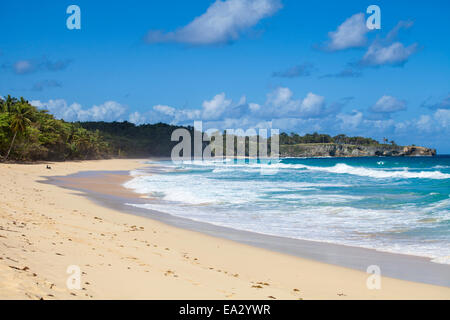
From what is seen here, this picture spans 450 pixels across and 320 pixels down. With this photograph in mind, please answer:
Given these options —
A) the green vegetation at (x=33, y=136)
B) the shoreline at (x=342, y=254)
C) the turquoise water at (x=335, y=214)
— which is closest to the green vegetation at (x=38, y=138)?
the green vegetation at (x=33, y=136)

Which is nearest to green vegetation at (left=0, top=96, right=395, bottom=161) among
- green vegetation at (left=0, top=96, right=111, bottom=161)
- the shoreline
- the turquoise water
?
green vegetation at (left=0, top=96, right=111, bottom=161)

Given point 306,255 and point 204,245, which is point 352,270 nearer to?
point 306,255

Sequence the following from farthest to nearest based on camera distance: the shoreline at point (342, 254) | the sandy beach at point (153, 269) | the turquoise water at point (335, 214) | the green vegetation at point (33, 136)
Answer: the green vegetation at point (33, 136)
the turquoise water at point (335, 214)
the shoreline at point (342, 254)
the sandy beach at point (153, 269)

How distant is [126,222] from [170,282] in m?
6.60

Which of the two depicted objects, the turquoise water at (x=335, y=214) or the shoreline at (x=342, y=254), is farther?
the turquoise water at (x=335, y=214)

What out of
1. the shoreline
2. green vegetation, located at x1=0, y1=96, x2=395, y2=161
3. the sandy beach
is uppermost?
green vegetation, located at x1=0, y1=96, x2=395, y2=161

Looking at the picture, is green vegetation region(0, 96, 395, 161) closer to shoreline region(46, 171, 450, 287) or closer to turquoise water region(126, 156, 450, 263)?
turquoise water region(126, 156, 450, 263)

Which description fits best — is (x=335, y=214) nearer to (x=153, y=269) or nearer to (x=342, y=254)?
(x=342, y=254)

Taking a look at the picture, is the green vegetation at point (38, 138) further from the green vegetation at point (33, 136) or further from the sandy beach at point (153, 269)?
the sandy beach at point (153, 269)

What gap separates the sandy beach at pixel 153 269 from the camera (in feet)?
16.2

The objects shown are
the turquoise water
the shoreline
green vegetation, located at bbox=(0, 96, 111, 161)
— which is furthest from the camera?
green vegetation, located at bbox=(0, 96, 111, 161)

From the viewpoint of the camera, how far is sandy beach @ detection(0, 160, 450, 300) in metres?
4.95
